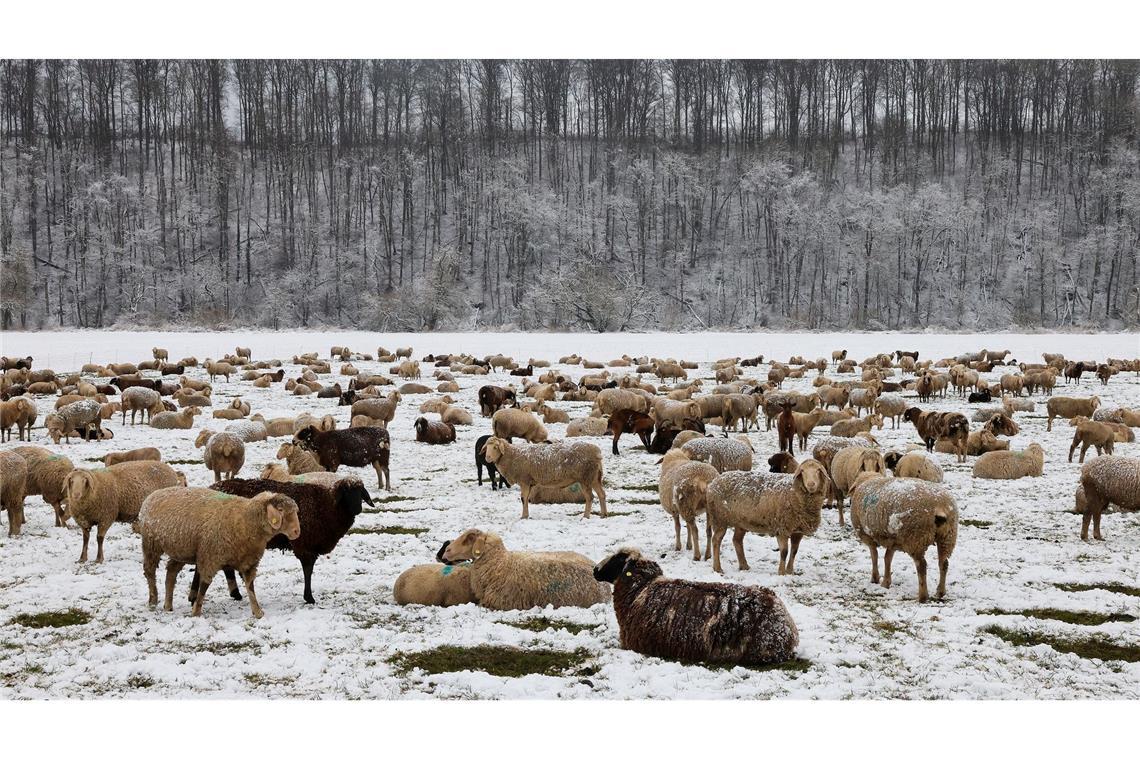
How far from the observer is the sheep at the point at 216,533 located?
7.44 meters

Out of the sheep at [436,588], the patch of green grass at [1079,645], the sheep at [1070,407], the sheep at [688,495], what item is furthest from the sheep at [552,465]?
the sheep at [1070,407]

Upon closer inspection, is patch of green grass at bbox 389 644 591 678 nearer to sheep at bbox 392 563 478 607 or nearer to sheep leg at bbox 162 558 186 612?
sheep at bbox 392 563 478 607

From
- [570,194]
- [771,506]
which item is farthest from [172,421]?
[570,194]

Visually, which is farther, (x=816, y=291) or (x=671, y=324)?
(x=671, y=324)

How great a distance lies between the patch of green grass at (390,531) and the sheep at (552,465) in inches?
63.9

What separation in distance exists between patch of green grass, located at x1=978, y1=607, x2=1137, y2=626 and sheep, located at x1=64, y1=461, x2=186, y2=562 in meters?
9.15

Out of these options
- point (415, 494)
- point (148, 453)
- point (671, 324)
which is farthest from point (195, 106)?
point (671, 324)

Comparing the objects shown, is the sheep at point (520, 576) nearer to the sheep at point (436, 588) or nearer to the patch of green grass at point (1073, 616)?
the sheep at point (436, 588)

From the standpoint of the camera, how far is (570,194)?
5578 centimetres

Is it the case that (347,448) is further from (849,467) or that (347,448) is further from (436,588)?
(849,467)

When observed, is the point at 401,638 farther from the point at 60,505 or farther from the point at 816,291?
the point at 816,291

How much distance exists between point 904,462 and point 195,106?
63.4ft

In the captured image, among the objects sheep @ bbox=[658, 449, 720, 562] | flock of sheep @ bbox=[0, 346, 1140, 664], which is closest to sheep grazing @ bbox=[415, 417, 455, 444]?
flock of sheep @ bbox=[0, 346, 1140, 664]

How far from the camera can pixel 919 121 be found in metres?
25.4
